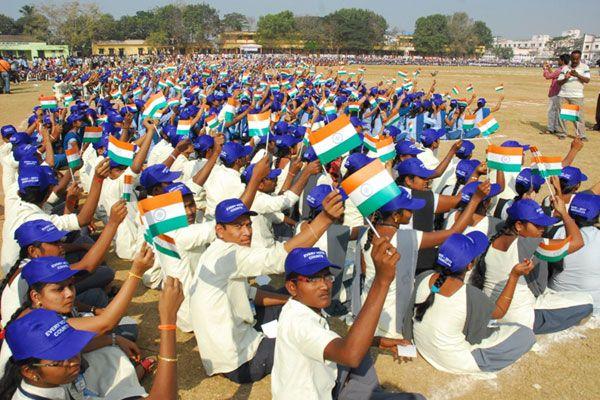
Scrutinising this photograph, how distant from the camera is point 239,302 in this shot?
3.96 m

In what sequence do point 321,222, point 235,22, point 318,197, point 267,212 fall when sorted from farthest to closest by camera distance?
point 235,22
point 267,212
point 318,197
point 321,222

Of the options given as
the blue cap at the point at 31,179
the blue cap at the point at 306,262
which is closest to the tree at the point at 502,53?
the blue cap at the point at 31,179

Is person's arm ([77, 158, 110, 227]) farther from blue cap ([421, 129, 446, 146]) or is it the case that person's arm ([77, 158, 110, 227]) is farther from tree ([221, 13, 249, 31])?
tree ([221, 13, 249, 31])

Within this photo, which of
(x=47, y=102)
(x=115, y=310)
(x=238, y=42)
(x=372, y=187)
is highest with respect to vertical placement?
(x=238, y=42)

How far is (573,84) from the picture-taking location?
1372 cm

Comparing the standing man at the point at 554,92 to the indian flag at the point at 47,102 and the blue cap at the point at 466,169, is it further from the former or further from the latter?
the indian flag at the point at 47,102

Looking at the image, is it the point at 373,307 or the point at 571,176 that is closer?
the point at 373,307

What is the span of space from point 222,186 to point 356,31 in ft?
380

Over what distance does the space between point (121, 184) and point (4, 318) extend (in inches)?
115

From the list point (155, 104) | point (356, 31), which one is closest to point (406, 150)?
point (155, 104)

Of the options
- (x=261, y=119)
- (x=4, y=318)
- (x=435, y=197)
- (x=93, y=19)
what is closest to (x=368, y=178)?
(x=435, y=197)

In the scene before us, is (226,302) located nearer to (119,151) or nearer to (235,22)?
(119,151)

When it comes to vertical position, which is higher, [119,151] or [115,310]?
[119,151]

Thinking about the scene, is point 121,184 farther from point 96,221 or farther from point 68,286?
point 68,286
